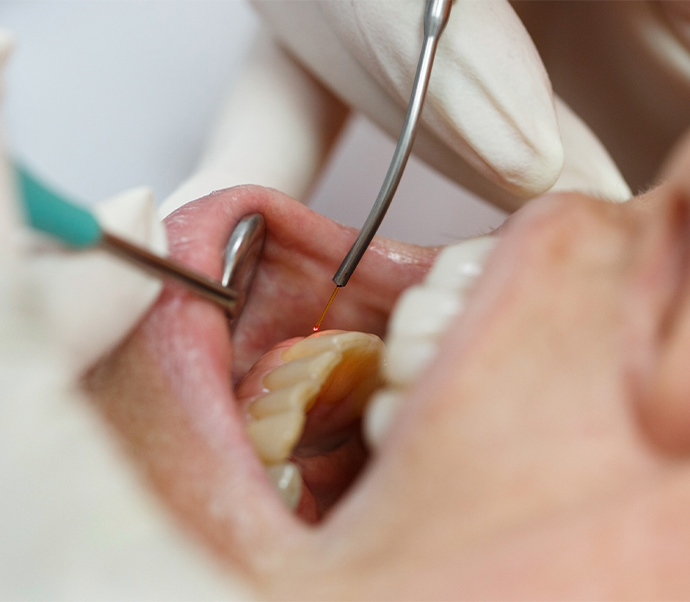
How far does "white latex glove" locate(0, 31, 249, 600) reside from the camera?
34cm

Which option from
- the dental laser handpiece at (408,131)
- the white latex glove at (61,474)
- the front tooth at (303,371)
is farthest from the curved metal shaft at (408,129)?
the white latex glove at (61,474)

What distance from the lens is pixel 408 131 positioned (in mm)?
632

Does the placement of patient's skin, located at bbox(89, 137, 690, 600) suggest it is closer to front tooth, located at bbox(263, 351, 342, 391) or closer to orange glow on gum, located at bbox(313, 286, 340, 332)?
front tooth, located at bbox(263, 351, 342, 391)

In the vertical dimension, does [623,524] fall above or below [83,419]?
below

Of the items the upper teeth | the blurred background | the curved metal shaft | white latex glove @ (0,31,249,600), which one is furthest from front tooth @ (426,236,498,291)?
the blurred background

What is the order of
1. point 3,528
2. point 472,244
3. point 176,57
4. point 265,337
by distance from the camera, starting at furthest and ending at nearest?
point 176,57 < point 265,337 < point 472,244 < point 3,528

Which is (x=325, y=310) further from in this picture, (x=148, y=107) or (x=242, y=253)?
(x=148, y=107)

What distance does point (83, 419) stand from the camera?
37 centimetres

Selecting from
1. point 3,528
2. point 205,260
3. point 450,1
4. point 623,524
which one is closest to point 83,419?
point 3,528

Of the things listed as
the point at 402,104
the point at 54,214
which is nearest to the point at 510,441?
the point at 54,214

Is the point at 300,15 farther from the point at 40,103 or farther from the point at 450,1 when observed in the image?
the point at 40,103

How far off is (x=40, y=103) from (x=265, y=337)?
51 cm

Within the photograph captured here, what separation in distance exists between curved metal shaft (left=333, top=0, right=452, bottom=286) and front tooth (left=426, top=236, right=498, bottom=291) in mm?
107

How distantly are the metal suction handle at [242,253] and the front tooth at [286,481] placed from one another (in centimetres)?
13
